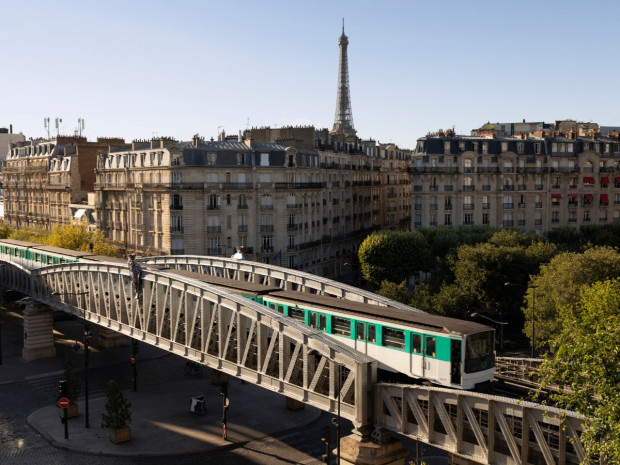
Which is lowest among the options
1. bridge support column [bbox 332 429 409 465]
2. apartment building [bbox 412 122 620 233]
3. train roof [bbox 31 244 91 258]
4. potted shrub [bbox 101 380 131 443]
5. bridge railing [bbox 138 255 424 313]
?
potted shrub [bbox 101 380 131 443]

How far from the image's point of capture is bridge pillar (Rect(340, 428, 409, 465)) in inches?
923

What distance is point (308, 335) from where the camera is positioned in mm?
24969

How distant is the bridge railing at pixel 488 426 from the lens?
1956 cm

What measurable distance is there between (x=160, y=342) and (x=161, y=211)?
108ft

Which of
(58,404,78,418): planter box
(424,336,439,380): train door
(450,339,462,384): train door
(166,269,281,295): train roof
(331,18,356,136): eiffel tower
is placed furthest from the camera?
(331,18,356,136): eiffel tower

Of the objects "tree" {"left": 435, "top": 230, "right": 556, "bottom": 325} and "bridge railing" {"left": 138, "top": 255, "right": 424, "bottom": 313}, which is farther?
"tree" {"left": 435, "top": 230, "right": 556, "bottom": 325}

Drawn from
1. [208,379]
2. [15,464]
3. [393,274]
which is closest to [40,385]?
[208,379]

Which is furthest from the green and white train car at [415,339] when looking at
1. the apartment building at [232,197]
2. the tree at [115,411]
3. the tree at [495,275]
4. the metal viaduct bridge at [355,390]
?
the apartment building at [232,197]

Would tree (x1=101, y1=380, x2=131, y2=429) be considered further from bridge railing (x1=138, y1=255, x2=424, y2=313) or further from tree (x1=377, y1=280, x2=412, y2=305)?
tree (x1=377, y1=280, x2=412, y2=305)

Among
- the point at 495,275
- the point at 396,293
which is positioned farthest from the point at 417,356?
the point at 495,275

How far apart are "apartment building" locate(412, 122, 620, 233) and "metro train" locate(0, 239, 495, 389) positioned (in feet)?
152

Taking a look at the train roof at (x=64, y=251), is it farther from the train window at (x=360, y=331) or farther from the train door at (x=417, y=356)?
the train door at (x=417, y=356)

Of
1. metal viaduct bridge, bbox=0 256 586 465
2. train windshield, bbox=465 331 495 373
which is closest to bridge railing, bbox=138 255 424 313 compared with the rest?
metal viaduct bridge, bbox=0 256 586 465

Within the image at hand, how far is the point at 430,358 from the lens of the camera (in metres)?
24.5
